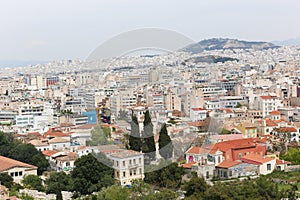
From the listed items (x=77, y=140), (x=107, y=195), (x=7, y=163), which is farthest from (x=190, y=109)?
(x=107, y=195)

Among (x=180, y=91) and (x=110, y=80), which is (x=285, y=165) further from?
(x=110, y=80)

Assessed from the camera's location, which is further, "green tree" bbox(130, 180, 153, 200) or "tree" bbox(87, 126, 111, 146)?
"tree" bbox(87, 126, 111, 146)

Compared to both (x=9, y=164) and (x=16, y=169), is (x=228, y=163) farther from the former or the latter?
(x=9, y=164)

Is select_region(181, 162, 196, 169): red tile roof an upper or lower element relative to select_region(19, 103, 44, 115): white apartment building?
lower

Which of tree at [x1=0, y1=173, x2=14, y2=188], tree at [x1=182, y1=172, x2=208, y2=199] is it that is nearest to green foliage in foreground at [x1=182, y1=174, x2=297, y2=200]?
tree at [x1=182, y1=172, x2=208, y2=199]

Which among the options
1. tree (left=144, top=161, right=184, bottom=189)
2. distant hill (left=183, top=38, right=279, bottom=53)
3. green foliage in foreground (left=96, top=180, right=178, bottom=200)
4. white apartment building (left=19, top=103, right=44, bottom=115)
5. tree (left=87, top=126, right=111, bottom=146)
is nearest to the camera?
green foliage in foreground (left=96, top=180, right=178, bottom=200)

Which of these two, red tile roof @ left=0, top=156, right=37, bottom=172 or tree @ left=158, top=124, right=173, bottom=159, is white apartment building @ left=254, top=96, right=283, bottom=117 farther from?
red tile roof @ left=0, top=156, right=37, bottom=172
